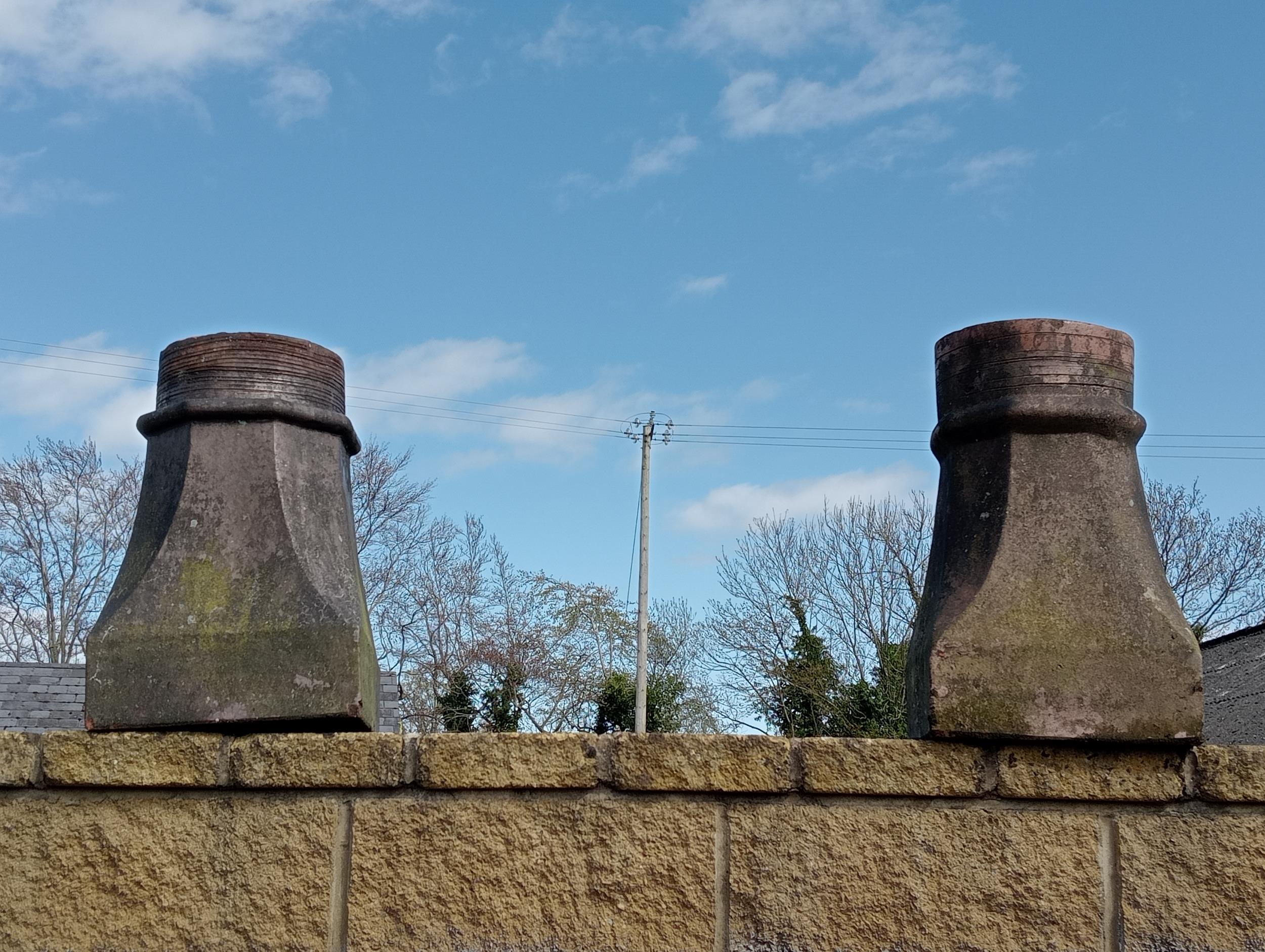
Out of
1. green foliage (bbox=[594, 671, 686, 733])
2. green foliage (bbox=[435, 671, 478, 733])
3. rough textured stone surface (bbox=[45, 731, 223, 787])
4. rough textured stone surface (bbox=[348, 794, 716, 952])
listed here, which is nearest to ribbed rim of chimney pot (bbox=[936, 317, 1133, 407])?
rough textured stone surface (bbox=[348, 794, 716, 952])

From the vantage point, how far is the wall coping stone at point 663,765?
2713mm

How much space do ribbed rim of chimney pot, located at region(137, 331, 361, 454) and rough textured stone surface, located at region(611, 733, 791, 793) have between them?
123 centimetres

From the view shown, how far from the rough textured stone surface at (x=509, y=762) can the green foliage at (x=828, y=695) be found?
50.3ft

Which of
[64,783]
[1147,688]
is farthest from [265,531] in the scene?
[1147,688]

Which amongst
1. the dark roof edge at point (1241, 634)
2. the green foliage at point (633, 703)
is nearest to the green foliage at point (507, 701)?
the green foliage at point (633, 703)

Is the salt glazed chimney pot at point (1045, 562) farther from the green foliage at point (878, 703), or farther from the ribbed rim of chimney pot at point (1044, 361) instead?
the green foliage at point (878, 703)

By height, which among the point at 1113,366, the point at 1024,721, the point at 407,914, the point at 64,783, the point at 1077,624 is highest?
the point at 1113,366

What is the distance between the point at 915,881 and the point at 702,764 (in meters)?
0.53

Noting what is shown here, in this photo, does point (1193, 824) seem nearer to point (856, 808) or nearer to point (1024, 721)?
point (1024, 721)

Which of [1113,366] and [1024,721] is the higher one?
[1113,366]

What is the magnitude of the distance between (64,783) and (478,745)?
1009 millimetres

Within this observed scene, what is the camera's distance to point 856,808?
8.97ft

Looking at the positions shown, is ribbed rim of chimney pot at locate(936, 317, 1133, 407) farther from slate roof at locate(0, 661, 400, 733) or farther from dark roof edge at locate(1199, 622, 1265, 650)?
slate roof at locate(0, 661, 400, 733)

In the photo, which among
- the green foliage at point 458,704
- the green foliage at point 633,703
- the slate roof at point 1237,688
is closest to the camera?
the slate roof at point 1237,688
